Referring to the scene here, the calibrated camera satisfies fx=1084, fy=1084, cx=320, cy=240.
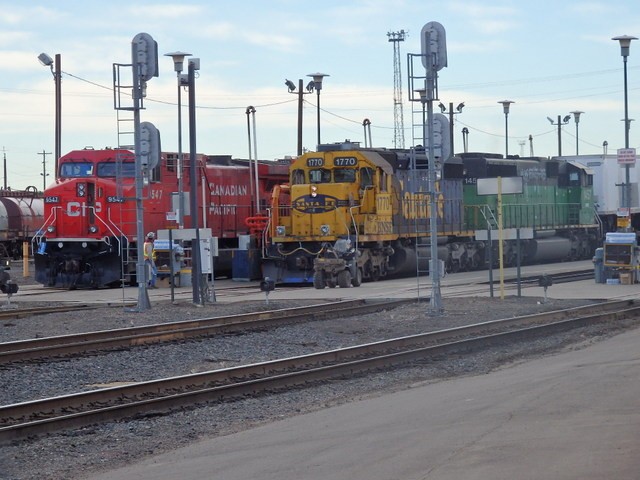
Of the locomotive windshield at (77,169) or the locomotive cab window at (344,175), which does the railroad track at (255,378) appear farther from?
the locomotive windshield at (77,169)

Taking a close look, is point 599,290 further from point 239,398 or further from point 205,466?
point 205,466

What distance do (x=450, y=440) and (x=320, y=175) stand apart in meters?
22.6

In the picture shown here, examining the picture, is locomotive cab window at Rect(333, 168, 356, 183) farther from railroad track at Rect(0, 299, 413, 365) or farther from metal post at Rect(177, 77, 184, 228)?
railroad track at Rect(0, 299, 413, 365)

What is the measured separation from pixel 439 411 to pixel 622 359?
444 cm

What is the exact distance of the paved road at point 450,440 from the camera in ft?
26.3

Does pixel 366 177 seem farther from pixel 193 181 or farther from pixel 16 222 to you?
pixel 16 222

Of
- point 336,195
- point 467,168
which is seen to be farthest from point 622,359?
point 467,168

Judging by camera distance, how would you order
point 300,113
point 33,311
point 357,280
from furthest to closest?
1. point 300,113
2. point 357,280
3. point 33,311

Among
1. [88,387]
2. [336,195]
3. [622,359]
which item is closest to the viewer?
[88,387]

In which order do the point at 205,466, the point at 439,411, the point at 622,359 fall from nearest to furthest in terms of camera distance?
1. the point at 205,466
2. the point at 439,411
3. the point at 622,359

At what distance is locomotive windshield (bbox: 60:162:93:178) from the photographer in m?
31.4

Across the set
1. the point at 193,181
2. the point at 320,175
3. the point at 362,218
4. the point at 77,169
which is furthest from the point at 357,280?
the point at 77,169

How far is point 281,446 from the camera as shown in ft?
30.6

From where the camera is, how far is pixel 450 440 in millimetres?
9094
